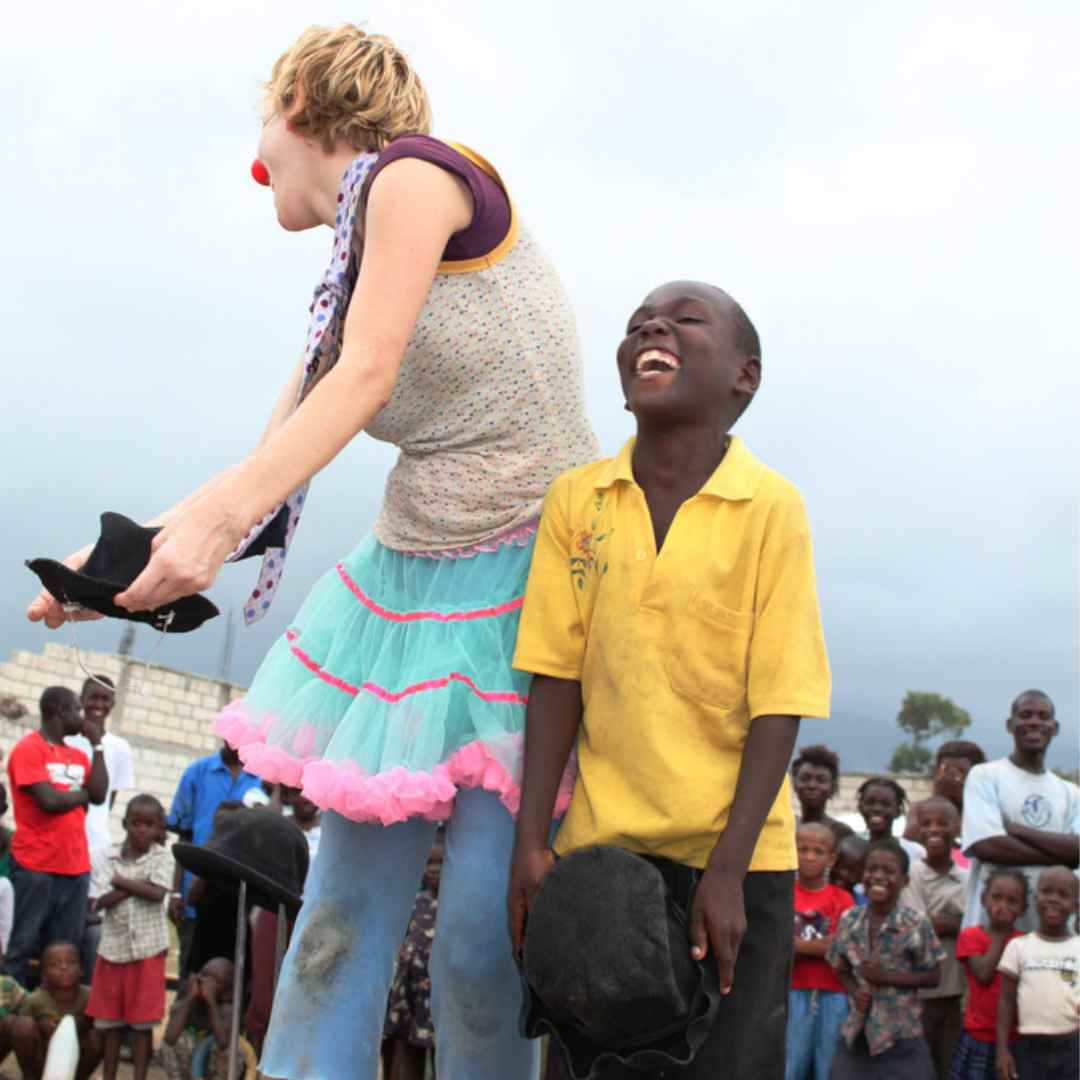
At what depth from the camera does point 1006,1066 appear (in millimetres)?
4926

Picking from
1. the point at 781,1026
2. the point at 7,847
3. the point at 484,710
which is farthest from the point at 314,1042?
the point at 7,847

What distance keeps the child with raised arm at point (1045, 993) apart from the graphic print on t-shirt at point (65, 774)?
15.4 feet

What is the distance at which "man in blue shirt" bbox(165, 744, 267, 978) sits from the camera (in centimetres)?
731

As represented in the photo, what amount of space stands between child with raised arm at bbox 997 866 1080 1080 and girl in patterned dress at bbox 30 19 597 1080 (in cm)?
333

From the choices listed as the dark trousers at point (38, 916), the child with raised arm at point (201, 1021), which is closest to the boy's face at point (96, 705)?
the dark trousers at point (38, 916)

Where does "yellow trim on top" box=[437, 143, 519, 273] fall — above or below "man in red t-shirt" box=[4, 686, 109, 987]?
above

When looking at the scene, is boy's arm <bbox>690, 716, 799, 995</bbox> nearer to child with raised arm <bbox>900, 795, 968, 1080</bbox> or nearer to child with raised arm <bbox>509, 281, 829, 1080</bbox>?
child with raised arm <bbox>509, 281, 829, 1080</bbox>

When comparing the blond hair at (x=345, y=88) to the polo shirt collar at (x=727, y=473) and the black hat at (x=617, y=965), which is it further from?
the black hat at (x=617, y=965)

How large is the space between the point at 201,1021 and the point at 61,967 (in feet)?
2.66

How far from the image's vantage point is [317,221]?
8.43 ft

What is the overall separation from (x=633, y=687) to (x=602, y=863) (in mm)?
289

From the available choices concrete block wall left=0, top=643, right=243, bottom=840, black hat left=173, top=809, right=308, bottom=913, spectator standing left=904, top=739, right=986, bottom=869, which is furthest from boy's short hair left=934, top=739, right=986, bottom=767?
concrete block wall left=0, top=643, right=243, bottom=840

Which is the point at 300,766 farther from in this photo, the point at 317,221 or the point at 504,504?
the point at 317,221

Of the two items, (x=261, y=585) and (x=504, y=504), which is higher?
(x=504, y=504)
